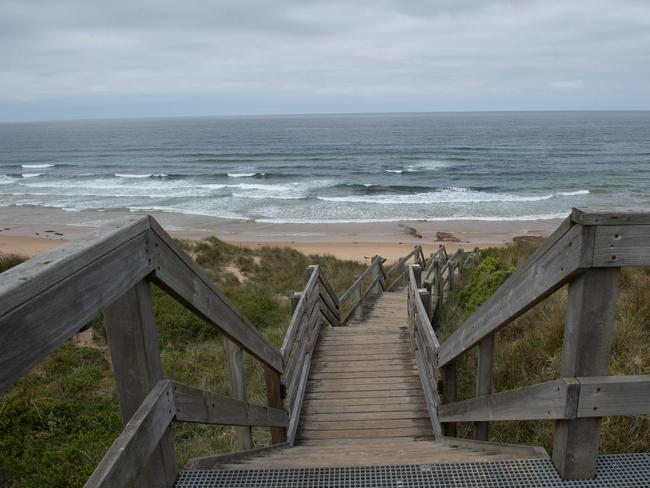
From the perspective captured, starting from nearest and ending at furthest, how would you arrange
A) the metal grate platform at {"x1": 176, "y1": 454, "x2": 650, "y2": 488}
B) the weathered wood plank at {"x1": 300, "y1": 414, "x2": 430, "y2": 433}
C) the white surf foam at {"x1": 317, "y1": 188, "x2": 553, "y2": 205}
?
the metal grate platform at {"x1": 176, "y1": 454, "x2": 650, "y2": 488} < the weathered wood plank at {"x1": 300, "y1": 414, "x2": 430, "y2": 433} < the white surf foam at {"x1": 317, "y1": 188, "x2": 553, "y2": 205}

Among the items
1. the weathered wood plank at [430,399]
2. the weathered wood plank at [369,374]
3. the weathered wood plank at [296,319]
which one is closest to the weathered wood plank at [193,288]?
the weathered wood plank at [296,319]

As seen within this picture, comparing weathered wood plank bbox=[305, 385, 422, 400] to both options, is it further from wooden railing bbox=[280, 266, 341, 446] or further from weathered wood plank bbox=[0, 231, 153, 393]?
weathered wood plank bbox=[0, 231, 153, 393]

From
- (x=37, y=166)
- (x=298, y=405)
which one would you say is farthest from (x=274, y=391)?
(x=37, y=166)

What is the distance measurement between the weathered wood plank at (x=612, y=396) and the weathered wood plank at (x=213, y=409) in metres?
1.56

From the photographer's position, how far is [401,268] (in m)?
13.7

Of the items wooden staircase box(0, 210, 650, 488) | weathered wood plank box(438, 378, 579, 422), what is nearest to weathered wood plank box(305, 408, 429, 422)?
wooden staircase box(0, 210, 650, 488)

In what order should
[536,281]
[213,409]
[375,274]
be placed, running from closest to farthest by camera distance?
[536,281] < [213,409] < [375,274]

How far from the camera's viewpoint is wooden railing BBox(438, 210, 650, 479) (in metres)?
1.82

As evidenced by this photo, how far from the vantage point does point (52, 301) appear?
1209 millimetres

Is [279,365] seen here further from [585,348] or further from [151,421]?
[585,348]

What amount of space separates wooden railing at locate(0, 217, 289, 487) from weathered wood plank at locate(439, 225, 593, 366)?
1.32 metres

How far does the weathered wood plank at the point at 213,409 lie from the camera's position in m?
2.07

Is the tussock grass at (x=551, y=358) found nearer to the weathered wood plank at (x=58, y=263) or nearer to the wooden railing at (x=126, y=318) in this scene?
the wooden railing at (x=126, y=318)

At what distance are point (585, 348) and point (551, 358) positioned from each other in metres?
2.67
